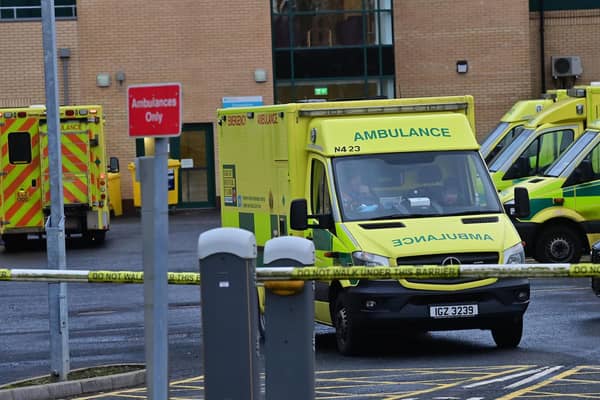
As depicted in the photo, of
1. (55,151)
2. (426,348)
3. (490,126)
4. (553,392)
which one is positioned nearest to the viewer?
(553,392)

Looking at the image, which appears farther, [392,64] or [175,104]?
[392,64]

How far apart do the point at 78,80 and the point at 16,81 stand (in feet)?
5.39

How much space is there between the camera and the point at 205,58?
38.1 meters

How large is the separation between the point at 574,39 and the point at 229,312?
33.8 meters

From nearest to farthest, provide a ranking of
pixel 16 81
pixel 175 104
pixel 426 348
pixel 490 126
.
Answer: pixel 175 104 < pixel 426 348 < pixel 16 81 < pixel 490 126

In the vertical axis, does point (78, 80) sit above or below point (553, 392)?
above

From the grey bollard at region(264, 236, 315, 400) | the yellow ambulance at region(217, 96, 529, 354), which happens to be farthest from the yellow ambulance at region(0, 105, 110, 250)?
the grey bollard at region(264, 236, 315, 400)

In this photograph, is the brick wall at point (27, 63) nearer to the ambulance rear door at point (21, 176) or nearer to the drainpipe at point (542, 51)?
the ambulance rear door at point (21, 176)

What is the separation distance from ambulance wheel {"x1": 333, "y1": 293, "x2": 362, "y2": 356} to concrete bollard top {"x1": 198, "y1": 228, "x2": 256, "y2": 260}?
4.80 metres

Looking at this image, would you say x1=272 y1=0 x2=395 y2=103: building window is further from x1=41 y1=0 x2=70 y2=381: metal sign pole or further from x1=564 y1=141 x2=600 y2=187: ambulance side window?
x1=41 y1=0 x2=70 y2=381: metal sign pole

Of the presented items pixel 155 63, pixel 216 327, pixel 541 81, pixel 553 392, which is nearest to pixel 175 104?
pixel 216 327

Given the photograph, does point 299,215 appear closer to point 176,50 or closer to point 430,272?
point 430,272

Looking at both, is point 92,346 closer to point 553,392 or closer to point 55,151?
point 55,151

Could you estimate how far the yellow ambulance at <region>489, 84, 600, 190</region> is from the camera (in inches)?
969
